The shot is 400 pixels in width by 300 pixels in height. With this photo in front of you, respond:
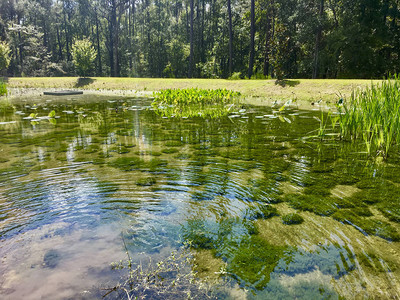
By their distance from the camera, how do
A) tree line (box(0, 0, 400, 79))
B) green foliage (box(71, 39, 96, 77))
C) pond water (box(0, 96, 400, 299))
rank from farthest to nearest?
green foliage (box(71, 39, 96, 77))
tree line (box(0, 0, 400, 79))
pond water (box(0, 96, 400, 299))

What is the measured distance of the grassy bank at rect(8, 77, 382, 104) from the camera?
14852 millimetres

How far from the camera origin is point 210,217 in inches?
106

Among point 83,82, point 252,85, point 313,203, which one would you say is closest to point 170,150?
point 313,203

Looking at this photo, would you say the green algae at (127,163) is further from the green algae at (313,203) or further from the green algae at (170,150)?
the green algae at (313,203)

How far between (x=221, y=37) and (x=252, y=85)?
24.8 metres

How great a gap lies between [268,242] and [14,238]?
2.23 meters

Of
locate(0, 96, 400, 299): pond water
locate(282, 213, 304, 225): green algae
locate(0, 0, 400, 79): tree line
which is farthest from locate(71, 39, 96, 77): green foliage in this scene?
locate(282, 213, 304, 225): green algae

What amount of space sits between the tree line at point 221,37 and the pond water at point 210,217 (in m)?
16.2

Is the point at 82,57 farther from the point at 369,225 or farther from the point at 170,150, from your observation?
the point at 369,225

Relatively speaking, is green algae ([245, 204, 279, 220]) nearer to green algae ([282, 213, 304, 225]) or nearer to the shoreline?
green algae ([282, 213, 304, 225])

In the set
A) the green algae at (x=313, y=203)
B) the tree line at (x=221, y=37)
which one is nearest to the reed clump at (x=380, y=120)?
the green algae at (x=313, y=203)

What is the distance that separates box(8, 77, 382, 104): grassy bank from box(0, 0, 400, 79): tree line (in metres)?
1.93

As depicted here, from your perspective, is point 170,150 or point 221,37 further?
point 221,37

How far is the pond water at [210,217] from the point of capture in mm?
1845
